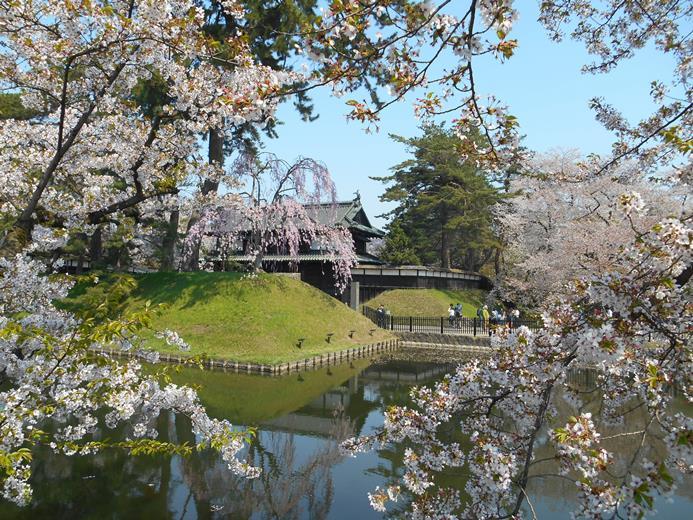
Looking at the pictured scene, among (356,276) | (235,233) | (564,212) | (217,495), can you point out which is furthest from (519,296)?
(217,495)

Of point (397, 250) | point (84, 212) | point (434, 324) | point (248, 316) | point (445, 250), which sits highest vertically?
point (445, 250)

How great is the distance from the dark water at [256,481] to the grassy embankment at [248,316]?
6.09 meters

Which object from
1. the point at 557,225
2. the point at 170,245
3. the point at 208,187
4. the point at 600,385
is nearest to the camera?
the point at 600,385

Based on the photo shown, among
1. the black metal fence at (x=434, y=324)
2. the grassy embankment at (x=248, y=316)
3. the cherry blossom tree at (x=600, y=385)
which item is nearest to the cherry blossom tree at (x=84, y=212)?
the cherry blossom tree at (x=600, y=385)

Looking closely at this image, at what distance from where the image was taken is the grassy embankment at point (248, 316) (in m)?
18.3

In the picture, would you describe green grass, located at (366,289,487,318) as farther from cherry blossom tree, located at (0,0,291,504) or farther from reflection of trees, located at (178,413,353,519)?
cherry blossom tree, located at (0,0,291,504)

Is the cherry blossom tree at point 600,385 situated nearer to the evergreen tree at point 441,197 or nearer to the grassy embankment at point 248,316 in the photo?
the grassy embankment at point 248,316

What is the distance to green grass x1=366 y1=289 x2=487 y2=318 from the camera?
1179 inches

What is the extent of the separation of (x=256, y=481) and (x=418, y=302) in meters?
23.8

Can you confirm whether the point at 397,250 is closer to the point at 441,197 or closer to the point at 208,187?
the point at 441,197

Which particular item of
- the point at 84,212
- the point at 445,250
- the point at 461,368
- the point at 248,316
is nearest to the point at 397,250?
the point at 445,250

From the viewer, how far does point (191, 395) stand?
5371 mm

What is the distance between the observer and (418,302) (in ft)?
100

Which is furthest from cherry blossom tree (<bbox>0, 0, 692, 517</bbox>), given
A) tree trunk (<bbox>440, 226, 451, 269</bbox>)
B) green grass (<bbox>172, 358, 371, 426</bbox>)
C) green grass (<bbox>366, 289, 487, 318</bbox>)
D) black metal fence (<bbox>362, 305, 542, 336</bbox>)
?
tree trunk (<bbox>440, 226, 451, 269</bbox>)
